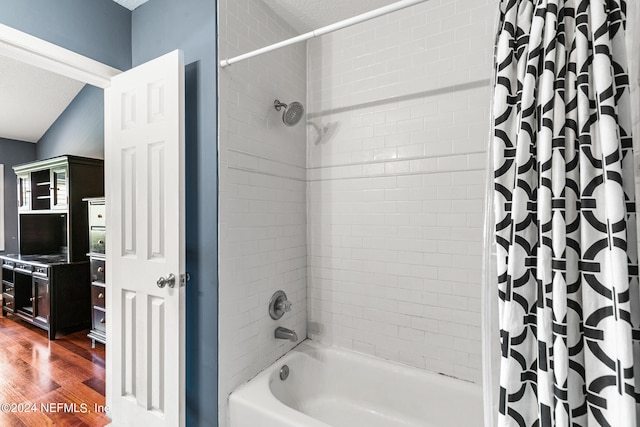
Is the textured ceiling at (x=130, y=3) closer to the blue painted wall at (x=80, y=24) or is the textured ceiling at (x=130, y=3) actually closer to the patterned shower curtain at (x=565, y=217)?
the blue painted wall at (x=80, y=24)

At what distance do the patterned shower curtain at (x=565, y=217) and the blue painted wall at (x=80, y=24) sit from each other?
76.2 inches

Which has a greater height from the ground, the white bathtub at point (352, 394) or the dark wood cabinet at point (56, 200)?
the dark wood cabinet at point (56, 200)

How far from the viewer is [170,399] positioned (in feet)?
5.07

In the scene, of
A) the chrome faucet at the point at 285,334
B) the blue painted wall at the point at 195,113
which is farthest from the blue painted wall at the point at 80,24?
the chrome faucet at the point at 285,334

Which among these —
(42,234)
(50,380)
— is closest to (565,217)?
(50,380)

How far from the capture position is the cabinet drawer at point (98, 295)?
312 cm

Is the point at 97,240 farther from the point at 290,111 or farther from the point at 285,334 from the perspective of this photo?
the point at 290,111

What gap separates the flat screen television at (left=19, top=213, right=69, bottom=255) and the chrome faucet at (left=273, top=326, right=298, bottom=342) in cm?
366

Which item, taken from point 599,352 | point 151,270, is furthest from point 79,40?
point 599,352

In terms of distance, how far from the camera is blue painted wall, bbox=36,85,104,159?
3.74m

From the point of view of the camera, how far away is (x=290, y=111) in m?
1.87

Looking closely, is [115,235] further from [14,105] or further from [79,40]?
[14,105]

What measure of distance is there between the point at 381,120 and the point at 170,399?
1.88 metres

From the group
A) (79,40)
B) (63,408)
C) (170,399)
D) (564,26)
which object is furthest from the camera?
(63,408)
